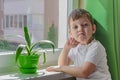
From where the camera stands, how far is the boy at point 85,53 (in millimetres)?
1369

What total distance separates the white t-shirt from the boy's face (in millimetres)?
40

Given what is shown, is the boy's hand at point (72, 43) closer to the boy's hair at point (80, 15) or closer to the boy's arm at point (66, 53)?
the boy's arm at point (66, 53)

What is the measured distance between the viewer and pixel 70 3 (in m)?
1.69

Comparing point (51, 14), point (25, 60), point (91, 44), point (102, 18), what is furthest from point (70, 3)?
point (25, 60)

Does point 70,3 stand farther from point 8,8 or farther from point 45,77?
point 45,77

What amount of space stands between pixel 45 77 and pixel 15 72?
6.9 inches

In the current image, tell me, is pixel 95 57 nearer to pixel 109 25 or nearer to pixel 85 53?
pixel 85 53

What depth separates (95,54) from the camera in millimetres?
1369

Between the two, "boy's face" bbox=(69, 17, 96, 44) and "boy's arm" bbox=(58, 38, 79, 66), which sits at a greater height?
"boy's face" bbox=(69, 17, 96, 44)

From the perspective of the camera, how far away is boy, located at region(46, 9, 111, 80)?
4.49 ft

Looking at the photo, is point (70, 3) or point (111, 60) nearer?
point (111, 60)

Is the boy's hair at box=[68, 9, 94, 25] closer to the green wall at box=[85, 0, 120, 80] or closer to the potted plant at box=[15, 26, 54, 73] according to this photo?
the green wall at box=[85, 0, 120, 80]

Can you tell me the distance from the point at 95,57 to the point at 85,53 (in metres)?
0.07

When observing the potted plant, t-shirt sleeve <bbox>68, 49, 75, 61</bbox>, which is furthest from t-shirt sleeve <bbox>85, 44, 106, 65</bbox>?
the potted plant
